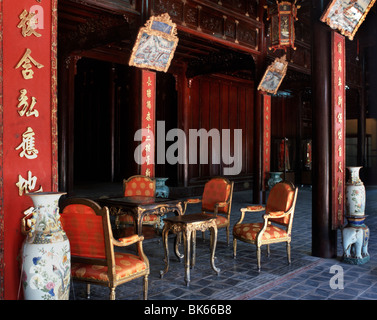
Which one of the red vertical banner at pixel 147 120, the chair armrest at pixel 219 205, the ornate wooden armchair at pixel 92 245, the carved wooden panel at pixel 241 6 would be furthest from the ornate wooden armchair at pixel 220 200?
the carved wooden panel at pixel 241 6

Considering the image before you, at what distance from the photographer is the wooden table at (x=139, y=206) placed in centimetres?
369

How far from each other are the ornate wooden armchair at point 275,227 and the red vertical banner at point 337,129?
58 cm

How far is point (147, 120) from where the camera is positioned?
19.0 feet

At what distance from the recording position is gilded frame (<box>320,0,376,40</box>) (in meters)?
3.77

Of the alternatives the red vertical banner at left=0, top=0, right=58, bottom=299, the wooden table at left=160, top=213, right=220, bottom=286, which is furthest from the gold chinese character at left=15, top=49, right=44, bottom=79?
the wooden table at left=160, top=213, right=220, bottom=286

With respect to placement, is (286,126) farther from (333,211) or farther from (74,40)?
(333,211)

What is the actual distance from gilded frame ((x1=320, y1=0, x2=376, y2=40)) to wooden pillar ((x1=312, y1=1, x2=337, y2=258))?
0.46 feet

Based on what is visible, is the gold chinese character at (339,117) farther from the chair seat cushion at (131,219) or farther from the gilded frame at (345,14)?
the chair seat cushion at (131,219)

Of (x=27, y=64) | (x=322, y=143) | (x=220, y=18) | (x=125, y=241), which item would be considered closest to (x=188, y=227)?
(x=125, y=241)

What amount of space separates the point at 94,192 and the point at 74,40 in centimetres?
326

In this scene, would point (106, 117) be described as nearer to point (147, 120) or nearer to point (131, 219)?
point (147, 120)

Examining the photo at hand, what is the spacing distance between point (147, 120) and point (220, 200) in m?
2.06

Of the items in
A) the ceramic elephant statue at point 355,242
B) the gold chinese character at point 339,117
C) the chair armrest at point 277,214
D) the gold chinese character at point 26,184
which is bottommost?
the ceramic elephant statue at point 355,242

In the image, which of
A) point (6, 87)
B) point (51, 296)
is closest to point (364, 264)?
point (51, 296)
